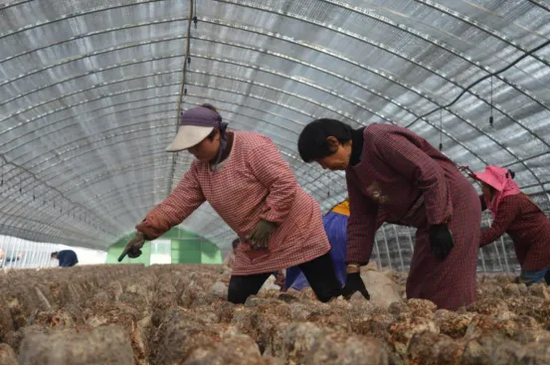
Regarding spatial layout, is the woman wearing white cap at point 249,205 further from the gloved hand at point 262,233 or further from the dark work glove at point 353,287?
the dark work glove at point 353,287

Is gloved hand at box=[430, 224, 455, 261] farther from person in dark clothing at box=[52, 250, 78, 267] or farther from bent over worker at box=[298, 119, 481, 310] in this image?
person in dark clothing at box=[52, 250, 78, 267]

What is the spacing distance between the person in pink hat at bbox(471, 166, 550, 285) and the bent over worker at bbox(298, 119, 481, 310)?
1963 mm

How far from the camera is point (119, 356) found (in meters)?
1.88

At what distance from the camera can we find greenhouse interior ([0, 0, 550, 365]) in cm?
232

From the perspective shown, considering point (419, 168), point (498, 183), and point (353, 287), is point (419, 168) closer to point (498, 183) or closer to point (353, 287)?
point (353, 287)

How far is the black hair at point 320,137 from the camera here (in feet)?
13.3

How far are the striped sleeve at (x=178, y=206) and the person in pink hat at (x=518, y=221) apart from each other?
283 cm

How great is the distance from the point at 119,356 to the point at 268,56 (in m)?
16.0

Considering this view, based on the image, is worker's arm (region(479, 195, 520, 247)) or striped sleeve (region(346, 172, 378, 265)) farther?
worker's arm (region(479, 195, 520, 247))

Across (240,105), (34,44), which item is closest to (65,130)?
(240,105)

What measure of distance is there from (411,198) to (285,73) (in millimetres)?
14127

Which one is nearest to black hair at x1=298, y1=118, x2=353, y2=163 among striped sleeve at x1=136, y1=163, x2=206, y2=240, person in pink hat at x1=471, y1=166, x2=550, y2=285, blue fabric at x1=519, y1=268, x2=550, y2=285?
striped sleeve at x1=136, y1=163, x2=206, y2=240

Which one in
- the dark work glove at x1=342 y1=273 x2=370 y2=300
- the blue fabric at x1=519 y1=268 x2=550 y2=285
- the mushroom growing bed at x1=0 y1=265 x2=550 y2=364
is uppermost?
the blue fabric at x1=519 y1=268 x2=550 y2=285

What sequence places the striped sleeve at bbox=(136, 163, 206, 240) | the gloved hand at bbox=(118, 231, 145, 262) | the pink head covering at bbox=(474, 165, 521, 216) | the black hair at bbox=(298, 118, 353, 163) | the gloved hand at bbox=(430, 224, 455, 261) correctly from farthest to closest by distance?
the pink head covering at bbox=(474, 165, 521, 216) < the striped sleeve at bbox=(136, 163, 206, 240) < the gloved hand at bbox=(118, 231, 145, 262) < the black hair at bbox=(298, 118, 353, 163) < the gloved hand at bbox=(430, 224, 455, 261)
